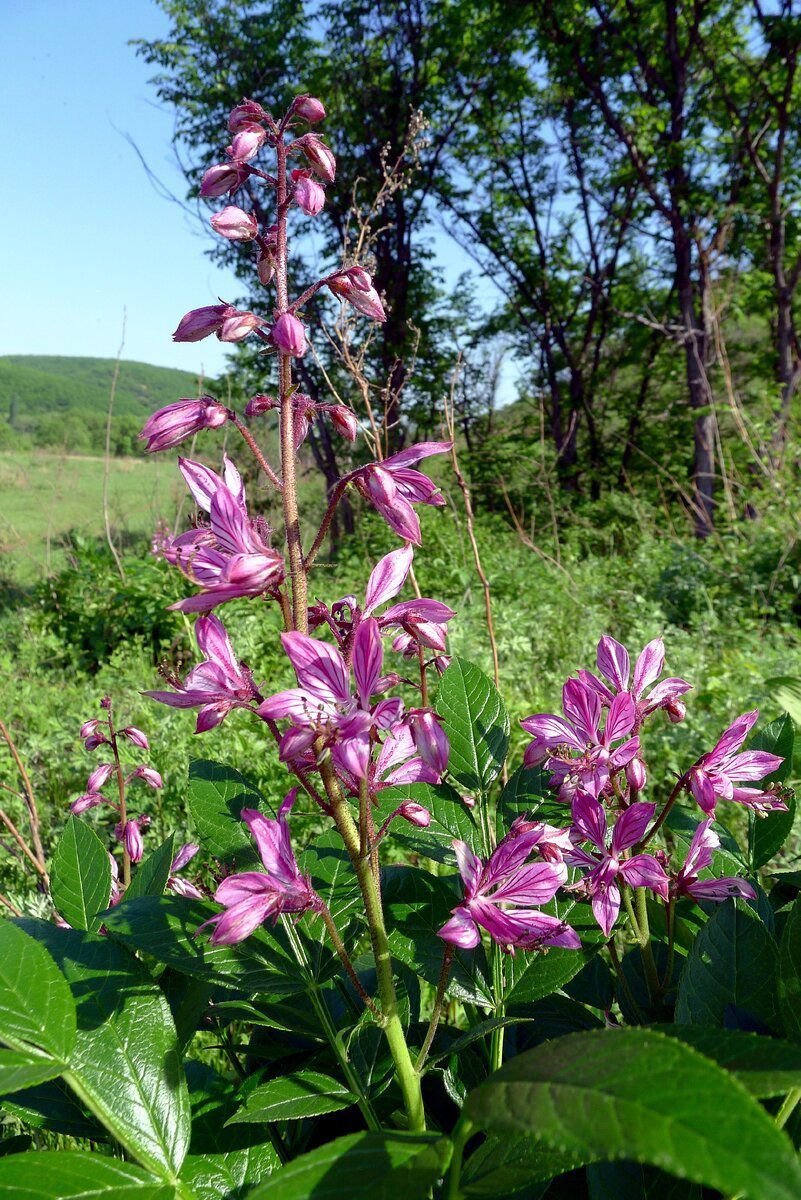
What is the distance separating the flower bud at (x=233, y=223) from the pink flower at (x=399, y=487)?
0.34 meters

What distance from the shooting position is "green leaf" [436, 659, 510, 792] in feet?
3.08

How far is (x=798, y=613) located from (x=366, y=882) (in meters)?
5.60

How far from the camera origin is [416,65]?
34.9ft

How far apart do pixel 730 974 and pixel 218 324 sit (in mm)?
877

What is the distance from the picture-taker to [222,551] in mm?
724

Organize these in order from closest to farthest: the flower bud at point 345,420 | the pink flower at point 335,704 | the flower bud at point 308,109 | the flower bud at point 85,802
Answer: the pink flower at point 335,704 → the flower bud at point 345,420 → the flower bud at point 308,109 → the flower bud at point 85,802

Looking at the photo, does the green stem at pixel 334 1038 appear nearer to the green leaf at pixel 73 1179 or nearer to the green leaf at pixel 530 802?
the green leaf at pixel 73 1179

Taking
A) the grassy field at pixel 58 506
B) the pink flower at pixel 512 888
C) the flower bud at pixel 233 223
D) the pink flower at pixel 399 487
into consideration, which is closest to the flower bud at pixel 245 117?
the flower bud at pixel 233 223

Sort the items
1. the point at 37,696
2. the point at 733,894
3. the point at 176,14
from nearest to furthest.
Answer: the point at 733,894
the point at 37,696
the point at 176,14

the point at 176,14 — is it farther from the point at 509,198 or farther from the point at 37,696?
the point at 37,696

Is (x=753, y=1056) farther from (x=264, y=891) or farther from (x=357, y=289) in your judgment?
(x=357, y=289)

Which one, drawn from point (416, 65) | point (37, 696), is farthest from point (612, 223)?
point (37, 696)

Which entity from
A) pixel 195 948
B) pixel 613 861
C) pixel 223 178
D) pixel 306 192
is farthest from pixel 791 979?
pixel 223 178

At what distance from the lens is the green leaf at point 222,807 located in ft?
2.63
